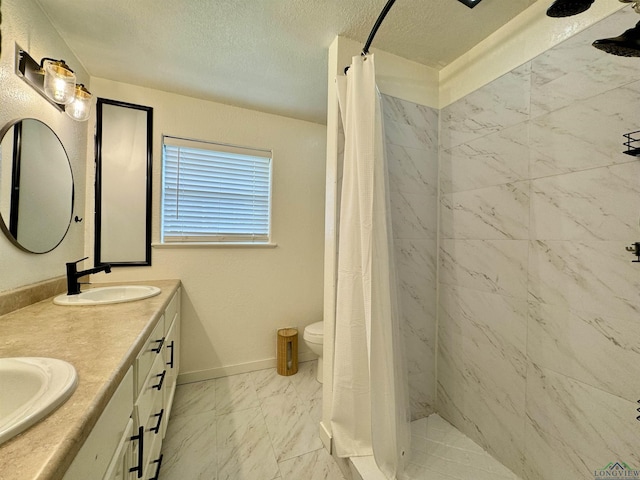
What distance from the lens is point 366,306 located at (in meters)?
1.40

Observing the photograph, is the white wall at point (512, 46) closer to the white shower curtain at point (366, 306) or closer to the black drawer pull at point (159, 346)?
the white shower curtain at point (366, 306)

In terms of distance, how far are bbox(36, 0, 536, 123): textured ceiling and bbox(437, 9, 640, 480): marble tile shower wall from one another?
1.23 ft

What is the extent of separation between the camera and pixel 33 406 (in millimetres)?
643

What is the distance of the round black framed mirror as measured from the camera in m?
1.31

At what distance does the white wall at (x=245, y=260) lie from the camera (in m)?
2.21

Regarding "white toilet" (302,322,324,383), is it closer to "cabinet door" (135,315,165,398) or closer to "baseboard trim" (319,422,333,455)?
"baseboard trim" (319,422,333,455)

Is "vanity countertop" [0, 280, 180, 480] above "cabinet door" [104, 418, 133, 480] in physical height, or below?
above

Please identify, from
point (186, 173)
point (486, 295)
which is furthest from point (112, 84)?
point (486, 295)

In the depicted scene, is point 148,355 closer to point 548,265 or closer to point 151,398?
point 151,398

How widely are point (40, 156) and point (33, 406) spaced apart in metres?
1.38

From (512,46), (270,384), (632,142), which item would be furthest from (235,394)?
(512,46)

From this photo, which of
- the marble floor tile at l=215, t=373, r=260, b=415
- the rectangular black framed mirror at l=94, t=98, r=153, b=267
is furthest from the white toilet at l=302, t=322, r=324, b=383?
the rectangular black framed mirror at l=94, t=98, r=153, b=267

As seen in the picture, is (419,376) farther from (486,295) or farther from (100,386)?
(100,386)

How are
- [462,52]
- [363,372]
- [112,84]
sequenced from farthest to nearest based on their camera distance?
[112,84], [462,52], [363,372]
